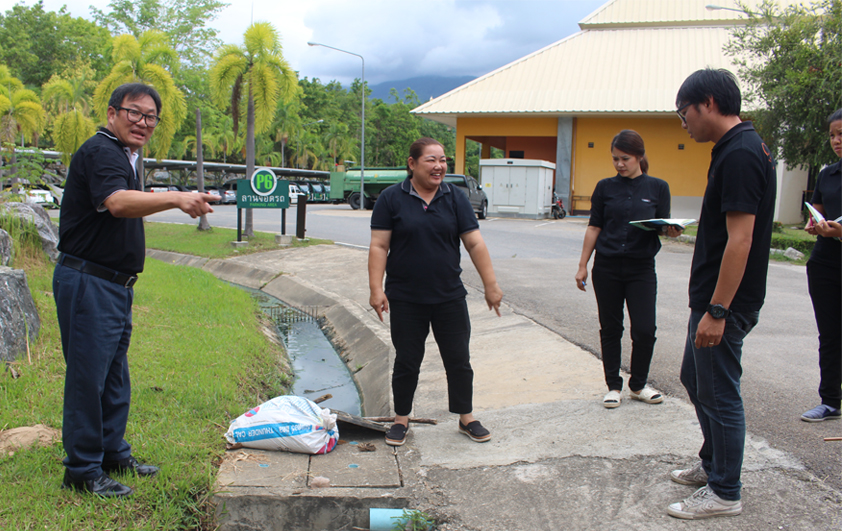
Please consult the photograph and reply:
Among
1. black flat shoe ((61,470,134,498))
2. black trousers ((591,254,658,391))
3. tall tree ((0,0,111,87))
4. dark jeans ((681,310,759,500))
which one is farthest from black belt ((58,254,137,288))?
tall tree ((0,0,111,87))

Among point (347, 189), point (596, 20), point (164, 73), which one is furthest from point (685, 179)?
point (164, 73)

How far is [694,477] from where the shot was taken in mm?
3240

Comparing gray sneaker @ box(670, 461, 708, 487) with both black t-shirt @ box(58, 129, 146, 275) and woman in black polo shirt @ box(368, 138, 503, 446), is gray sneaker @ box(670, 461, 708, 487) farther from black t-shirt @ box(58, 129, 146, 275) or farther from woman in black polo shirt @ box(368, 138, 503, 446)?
black t-shirt @ box(58, 129, 146, 275)

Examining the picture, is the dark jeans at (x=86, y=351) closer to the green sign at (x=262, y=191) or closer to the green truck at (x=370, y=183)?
the green sign at (x=262, y=191)

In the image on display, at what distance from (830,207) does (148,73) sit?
17651 millimetres

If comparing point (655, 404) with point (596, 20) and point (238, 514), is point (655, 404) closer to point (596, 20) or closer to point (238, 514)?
point (238, 514)

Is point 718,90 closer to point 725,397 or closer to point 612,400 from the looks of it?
point 725,397

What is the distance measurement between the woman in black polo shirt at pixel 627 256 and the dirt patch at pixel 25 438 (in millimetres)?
3565

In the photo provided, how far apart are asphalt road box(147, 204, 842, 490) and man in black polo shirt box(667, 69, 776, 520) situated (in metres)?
0.83

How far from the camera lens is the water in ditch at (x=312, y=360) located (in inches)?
259

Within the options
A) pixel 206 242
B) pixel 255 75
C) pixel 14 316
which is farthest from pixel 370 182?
pixel 14 316

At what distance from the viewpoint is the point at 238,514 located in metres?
3.20

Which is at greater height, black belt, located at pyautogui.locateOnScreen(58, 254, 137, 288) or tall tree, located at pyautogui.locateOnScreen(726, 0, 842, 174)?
tall tree, located at pyautogui.locateOnScreen(726, 0, 842, 174)

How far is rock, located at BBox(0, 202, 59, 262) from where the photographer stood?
27.7 feet
